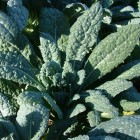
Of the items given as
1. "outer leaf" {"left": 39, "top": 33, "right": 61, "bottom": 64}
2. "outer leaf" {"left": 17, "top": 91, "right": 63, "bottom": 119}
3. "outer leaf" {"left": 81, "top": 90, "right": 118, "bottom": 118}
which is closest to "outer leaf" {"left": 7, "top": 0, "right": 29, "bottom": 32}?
"outer leaf" {"left": 39, "top": 33, "right": 61, "bottom": 64}

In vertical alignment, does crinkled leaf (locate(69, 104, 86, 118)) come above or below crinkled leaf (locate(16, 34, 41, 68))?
below

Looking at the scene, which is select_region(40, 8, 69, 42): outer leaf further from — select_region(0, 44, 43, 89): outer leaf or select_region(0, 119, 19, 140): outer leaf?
Answer: select_region(0, 119, 19, 140): outer leaf

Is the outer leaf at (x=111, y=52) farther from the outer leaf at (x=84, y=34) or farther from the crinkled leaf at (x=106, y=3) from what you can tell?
the crinkled leaf at (x=106, y=3)

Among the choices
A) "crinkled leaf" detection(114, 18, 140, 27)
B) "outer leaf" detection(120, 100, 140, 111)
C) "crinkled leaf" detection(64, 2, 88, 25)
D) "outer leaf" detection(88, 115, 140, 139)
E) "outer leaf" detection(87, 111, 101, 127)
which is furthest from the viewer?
"crinkled leaf" detection(114, 18, 140, 27)

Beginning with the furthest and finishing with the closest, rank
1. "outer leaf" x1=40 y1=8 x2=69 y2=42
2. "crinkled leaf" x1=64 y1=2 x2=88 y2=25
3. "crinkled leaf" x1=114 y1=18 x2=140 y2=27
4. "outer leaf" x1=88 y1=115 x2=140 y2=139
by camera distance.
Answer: "crinkled leaf" x1=114 y1=18 x2=140 y2=27 < "crinkled leaf" x1=64 y1=2 x2=88 y2=25 < "outer leaf" x1=40 y1=8 x2=69 y2=42 < "outer leaf" x1=88 y1=115 x2=140 y2=139

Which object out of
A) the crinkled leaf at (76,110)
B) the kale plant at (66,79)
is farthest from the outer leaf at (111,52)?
the crinkled leaf at (76,110)

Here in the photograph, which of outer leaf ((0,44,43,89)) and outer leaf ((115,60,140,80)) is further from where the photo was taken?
outer leaf ((115,60,140,80))

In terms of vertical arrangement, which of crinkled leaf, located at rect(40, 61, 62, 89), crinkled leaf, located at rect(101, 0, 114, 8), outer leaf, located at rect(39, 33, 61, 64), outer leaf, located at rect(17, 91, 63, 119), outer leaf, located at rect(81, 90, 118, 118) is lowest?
outer leaf, located at rect(81, 90, 118, 118)
